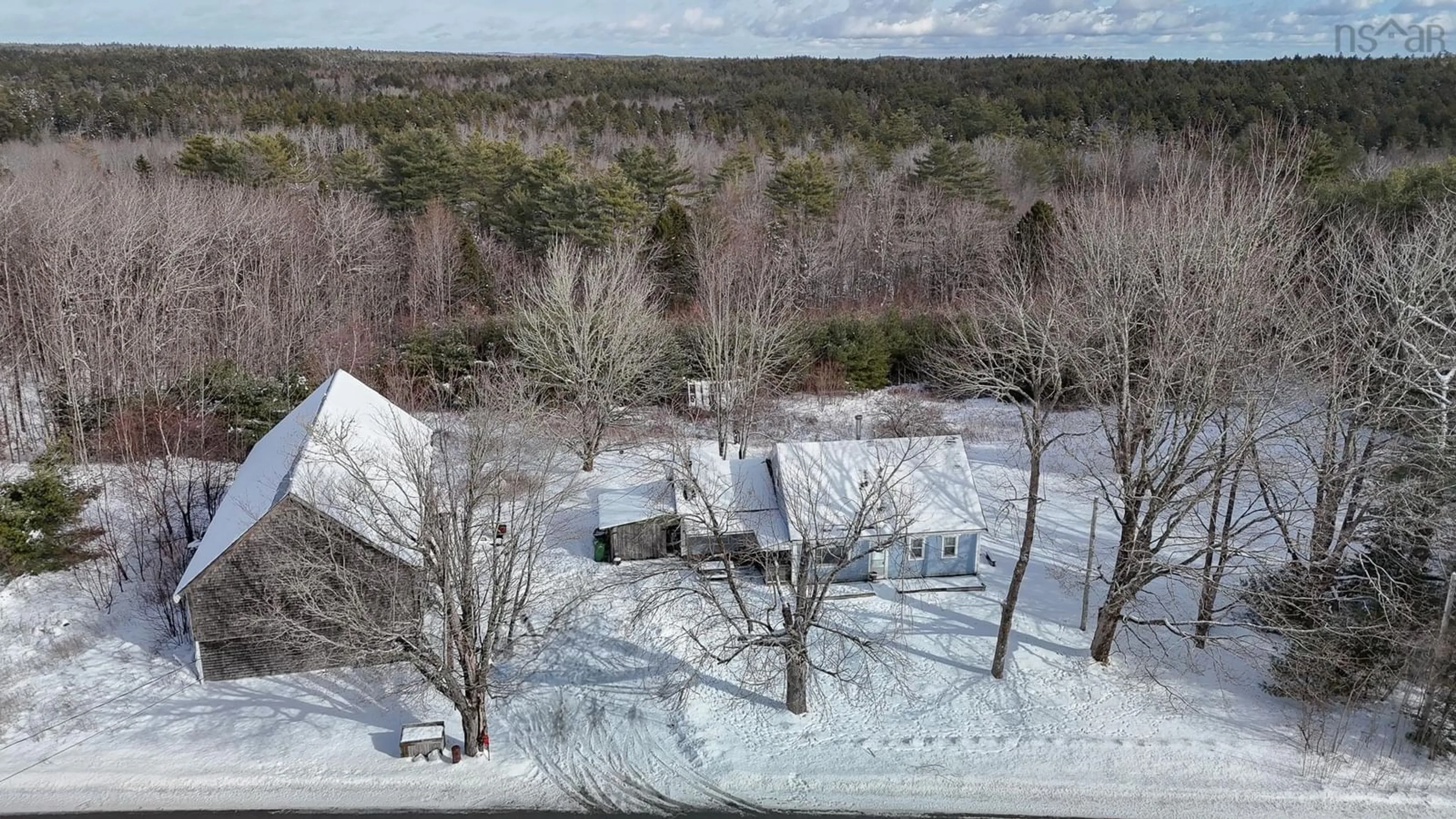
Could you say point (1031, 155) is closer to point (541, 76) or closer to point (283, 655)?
point (283, 655)

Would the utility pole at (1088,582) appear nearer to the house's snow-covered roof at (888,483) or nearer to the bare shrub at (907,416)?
the house's snow-covered roof at (888,483)

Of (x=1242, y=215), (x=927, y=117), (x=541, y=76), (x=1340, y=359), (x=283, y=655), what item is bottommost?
(x=283, y=655)

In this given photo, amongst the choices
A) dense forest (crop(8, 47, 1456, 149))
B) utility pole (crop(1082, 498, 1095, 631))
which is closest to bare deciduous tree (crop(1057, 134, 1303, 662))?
utility pole (crop(1082, 498, 1095, 631))

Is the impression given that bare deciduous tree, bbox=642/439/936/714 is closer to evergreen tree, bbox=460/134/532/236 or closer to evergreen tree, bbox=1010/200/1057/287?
evergreen tree, bbox=1010/200/1057/287

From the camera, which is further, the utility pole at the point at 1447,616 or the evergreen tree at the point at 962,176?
the evergreen tree at the point at 962,176

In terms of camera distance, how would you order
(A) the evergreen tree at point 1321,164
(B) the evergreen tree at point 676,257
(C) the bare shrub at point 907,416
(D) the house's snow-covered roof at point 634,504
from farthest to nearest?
(B) the evergreen tree at point 676,257 → (A) the evergreen tree at point 1321,164 → (C) the bare shrub at point 907,416 → (D) the house's snow-covered roof at point 634,504

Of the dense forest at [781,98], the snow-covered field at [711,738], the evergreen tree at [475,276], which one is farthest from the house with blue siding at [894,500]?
the dense forest at [781,98]

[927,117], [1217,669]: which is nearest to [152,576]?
[1217,669]
